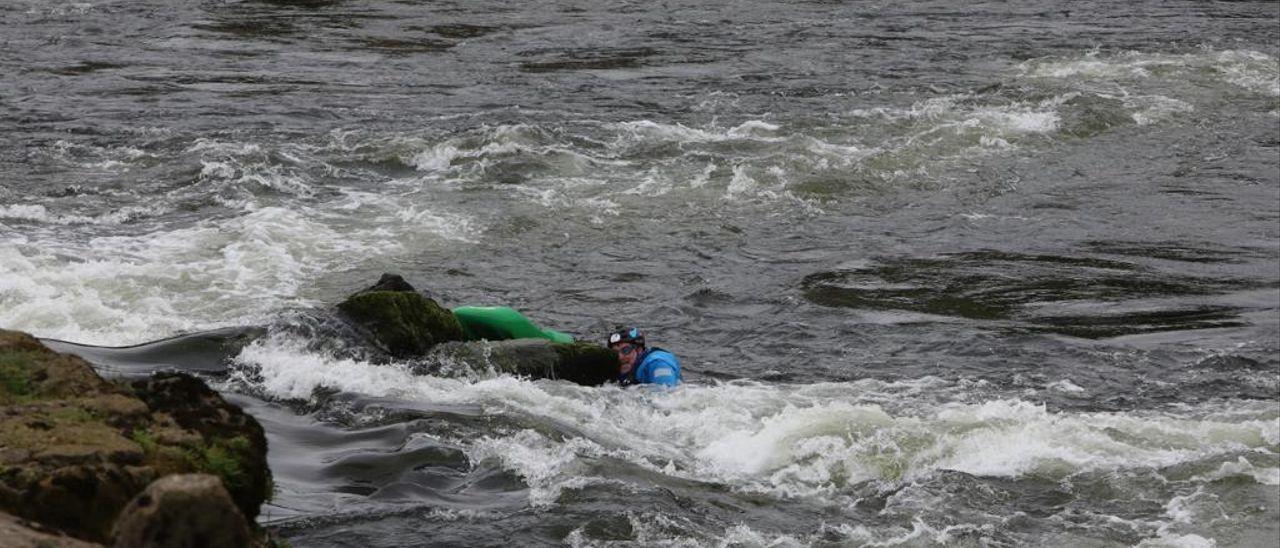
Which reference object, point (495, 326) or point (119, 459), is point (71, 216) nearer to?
point (495, 326)

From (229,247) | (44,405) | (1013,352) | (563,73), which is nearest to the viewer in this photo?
(44,405)

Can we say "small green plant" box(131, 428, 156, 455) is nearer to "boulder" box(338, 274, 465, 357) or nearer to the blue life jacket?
"boulder" box(338, 274, 465, 357)

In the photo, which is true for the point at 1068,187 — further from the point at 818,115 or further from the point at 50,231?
the point at 50,231

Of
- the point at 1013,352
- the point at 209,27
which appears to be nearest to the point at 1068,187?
the point at 1013,352

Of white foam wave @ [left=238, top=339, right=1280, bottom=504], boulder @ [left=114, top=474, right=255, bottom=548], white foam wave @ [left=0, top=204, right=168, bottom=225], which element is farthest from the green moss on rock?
boulder @ [left=114, top=474, right=255, bottom=548]

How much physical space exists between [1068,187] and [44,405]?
11.4 meters

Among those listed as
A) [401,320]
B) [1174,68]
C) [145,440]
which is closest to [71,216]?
[401,320]

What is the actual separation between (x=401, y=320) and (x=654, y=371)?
160cm

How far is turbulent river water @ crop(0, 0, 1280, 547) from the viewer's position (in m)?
7.54

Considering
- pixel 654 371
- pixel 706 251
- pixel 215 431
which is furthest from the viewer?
pixel 706 251

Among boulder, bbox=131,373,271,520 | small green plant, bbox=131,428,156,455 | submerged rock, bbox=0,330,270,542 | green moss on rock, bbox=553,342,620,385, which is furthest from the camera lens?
green moss on rock, bbox=553,342,620,385

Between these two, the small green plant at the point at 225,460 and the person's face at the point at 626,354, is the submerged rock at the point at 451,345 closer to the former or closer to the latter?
the person's face at the point at 626,354

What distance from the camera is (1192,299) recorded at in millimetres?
11195

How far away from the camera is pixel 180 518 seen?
3.50 metres
